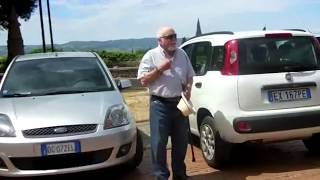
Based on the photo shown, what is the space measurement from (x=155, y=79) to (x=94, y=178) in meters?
1.73

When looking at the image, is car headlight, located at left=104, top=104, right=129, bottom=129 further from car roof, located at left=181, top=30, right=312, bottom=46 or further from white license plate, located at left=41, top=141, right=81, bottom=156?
car roof, located at left=181, top=30, right=312, bottom=46

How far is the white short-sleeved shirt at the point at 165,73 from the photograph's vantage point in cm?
566

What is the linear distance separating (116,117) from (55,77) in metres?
1.44

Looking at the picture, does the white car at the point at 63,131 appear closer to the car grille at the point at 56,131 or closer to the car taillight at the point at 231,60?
the car grille at the point at 56,131

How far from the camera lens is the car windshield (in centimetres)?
696

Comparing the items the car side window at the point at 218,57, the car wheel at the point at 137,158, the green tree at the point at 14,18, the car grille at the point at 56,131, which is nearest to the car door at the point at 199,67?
the car side window at the point at 218,57

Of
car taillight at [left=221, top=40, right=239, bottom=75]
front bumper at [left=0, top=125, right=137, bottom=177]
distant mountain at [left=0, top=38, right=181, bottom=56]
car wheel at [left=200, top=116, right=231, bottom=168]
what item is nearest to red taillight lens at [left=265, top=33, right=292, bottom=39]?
car taillight at [left=221, top=40, right=239, bottom=75]

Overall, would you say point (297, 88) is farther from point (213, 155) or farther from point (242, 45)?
point (213, 155)

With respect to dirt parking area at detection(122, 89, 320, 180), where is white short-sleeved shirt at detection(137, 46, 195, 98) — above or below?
above

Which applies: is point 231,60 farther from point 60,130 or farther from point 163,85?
point 60,130

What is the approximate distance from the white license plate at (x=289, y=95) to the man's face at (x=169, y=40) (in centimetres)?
134

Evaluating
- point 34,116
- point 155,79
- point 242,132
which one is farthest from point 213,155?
point 34,116

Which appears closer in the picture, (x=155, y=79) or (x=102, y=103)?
(x=155, y=79)

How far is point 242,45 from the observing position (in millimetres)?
6348
